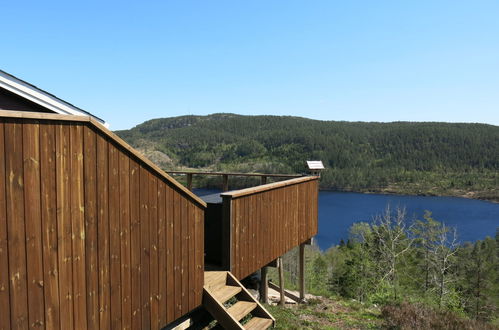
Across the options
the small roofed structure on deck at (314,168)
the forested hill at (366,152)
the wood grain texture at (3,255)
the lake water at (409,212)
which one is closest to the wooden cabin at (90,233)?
the wood grain texture at (3,255)

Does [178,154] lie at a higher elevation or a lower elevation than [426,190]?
higher

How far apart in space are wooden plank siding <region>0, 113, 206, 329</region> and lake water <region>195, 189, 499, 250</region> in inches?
2515

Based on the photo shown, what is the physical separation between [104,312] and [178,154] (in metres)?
149

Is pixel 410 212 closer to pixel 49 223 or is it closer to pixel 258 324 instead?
pixel 258 324

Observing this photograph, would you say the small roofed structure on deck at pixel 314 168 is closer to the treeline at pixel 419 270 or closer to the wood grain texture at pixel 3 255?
the wood grain texture at pixel 3 255

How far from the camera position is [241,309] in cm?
512

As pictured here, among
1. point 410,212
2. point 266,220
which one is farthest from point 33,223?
point 410,212

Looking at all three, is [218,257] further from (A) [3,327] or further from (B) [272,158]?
(B) [272,158]

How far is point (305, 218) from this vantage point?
9039mm

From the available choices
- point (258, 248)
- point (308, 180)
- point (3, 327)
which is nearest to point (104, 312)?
point (3, 327)

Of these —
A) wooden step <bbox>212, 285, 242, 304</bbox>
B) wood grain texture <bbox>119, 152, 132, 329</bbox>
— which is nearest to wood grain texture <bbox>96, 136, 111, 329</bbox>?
wood grain texture <bbox>119, 152, 132, 329</bbox>

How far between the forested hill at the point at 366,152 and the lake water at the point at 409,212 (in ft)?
40.0

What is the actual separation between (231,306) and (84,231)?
278cm

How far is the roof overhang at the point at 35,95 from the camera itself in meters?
4.40
